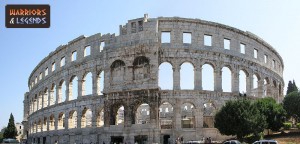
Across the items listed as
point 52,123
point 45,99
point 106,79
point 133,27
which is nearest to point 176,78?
point 133,27

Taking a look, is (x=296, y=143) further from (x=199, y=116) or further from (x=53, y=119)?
(x=53, y=119)

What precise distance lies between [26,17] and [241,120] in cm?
2033

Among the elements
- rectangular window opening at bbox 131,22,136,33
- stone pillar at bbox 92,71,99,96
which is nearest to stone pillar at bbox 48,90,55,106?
stone pillar at bbox 92,71,99,96

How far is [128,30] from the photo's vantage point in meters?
41.2

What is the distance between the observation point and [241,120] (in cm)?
3350

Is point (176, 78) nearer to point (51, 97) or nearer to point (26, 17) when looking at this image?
point (26, 17)

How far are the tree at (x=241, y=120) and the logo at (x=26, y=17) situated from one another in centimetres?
1852

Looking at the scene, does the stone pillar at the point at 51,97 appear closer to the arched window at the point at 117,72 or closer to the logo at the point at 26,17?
the arched window at the point at 117,72

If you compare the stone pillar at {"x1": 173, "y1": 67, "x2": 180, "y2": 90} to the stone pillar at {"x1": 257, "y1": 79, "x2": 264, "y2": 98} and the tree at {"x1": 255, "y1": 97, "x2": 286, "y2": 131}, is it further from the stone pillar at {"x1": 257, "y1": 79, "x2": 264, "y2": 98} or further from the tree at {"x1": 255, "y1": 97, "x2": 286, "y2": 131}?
the stone pillar at {"x1": 257, "y1": 79, "x2": 264, "y2": 98}

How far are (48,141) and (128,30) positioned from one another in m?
20.6

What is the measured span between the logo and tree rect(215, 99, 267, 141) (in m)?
18.5

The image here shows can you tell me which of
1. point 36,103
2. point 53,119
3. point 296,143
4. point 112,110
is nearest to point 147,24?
point 112,110

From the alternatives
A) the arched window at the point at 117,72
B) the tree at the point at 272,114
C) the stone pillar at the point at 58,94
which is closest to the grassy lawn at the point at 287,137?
the tree at the point at 272,114

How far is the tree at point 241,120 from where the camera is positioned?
33.4 m
